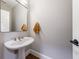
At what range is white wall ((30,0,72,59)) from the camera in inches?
67.4

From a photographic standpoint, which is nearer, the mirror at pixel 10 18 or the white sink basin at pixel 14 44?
the white sink basin at pixel 14 44

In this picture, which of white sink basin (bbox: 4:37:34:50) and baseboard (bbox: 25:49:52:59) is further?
baseboard (bbox: 25:49:52:59)

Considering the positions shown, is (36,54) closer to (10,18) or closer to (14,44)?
(14,44)

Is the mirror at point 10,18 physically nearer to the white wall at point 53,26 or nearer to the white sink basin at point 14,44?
the white sink basin at point 14,44

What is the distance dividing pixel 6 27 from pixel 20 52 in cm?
58

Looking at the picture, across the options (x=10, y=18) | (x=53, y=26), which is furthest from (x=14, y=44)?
(x=53, y=26)

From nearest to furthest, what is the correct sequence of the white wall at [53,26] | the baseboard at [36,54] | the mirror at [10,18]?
the mirror at [10,18]
the white wall at [53,26]
the baseboard at [36,54]

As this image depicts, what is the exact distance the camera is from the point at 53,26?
2029 mm

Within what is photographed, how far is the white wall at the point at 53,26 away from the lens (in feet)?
5.62

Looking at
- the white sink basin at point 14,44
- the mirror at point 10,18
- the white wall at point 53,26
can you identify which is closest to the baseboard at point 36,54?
the white wall at point 53,26

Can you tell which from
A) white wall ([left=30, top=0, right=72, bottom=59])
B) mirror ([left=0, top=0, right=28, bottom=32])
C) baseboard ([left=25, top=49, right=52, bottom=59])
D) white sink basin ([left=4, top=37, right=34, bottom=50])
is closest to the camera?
white sink basin ([left=4, top=37, right=34, bottom=50])

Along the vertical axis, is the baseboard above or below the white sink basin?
below

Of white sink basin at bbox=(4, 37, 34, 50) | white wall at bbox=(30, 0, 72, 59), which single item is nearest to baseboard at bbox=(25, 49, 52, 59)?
white wall at bbox=(30, 0, 72, 59)

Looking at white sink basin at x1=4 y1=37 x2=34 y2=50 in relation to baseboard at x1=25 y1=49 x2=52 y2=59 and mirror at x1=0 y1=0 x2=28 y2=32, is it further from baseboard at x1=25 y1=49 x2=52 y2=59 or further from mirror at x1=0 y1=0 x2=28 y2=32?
baseboard at x1=25 y1=49 x2=52 y2=59
